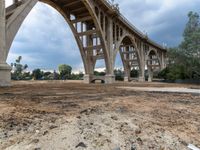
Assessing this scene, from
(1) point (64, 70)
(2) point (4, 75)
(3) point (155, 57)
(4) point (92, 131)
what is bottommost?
(4) point (92, 131)

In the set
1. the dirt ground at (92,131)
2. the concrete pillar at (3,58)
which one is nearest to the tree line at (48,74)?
the concrete pillar at (3,58)

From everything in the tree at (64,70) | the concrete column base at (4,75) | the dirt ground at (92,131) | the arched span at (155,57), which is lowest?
the dirt ground at (92,131)

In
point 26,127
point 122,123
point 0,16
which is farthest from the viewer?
point 0,16

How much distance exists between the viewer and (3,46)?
14195 mm

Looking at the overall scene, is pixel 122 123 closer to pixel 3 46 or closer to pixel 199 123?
pixel 199 123

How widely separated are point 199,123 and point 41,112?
4340 mm

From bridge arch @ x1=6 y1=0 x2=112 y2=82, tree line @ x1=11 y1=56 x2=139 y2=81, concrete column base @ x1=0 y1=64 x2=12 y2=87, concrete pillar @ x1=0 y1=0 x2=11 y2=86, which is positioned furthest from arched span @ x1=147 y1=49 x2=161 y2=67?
concrete column base @ x1=0 y1=64 x2=12 y2=87

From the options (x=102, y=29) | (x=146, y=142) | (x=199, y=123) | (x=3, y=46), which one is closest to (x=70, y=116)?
(x=146, y=142)

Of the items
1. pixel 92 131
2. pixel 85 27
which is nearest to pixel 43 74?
pixel 85 27

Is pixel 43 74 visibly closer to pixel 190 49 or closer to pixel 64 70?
pixel 64 70

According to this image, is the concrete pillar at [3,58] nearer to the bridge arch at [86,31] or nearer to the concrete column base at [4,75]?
the concrete column base at [4,75]

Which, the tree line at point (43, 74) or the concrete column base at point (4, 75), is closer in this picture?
the concrete column base at point (4, 75)

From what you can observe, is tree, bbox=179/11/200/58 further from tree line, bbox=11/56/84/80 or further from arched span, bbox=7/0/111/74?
tree line, bbox=11/56/84/80

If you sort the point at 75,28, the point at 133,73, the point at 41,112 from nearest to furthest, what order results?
the point at 41,112, the point at 75,28, the point at 133,73
